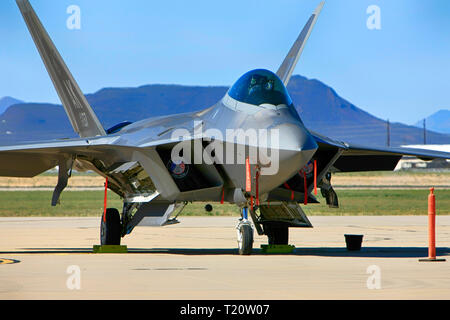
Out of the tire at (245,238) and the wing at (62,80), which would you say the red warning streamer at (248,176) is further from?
the wing at (62,80)

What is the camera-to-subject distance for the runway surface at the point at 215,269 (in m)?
8.87

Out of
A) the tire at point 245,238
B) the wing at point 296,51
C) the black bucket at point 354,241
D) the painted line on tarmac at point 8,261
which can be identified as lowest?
the black bucket at point 354,241

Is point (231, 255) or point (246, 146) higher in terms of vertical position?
point (246, 146)

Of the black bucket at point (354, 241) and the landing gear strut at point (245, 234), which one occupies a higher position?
the landing gear strut at point (245, 234)

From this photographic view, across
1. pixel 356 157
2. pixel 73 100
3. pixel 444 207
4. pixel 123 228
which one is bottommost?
pixel 444 207

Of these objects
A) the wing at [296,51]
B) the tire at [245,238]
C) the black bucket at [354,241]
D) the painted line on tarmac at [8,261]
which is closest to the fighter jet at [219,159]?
the tire at [245,238]

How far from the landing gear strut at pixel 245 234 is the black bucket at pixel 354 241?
2915 millimetres

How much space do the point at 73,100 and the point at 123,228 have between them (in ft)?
10.6

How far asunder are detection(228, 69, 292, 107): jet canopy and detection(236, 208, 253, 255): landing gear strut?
5.93ft

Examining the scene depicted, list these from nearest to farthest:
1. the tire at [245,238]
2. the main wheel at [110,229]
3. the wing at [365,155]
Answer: the tire at [245,238]
the wing at [365,155]
the main wheel at [110,229]

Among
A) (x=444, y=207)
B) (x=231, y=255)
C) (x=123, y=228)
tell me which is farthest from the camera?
(x=444, y=207)

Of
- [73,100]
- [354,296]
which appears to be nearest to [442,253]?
[354,296]

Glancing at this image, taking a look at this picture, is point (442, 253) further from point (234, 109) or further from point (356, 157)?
point (234, 109)

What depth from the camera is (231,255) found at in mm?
14273
